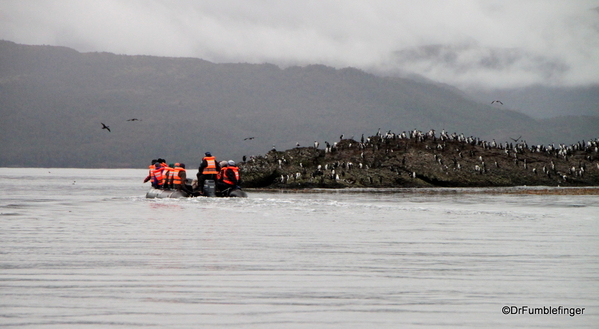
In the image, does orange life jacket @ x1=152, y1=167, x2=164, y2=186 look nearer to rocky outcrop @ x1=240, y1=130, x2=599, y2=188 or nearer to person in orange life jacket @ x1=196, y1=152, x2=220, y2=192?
person in orange life jacket @ x1=196, y1=152, x2=220, y2=192

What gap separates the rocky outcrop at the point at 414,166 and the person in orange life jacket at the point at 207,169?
59.2ft

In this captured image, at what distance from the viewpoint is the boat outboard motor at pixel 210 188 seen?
136ft

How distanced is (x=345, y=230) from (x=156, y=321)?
44.8 ft

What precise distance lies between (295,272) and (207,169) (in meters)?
27.9

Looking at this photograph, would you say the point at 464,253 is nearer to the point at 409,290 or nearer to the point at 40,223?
the point at 409,290

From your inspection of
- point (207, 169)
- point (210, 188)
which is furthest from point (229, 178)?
point (207, 169)

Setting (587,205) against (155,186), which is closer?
(587,205)

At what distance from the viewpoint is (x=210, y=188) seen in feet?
137

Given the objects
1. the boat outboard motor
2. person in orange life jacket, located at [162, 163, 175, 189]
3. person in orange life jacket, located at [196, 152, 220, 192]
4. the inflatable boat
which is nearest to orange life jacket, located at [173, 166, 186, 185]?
person in orange life jacket, located at [162, 163, 175, 189]

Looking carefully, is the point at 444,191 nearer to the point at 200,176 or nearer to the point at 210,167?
the point at 200,176

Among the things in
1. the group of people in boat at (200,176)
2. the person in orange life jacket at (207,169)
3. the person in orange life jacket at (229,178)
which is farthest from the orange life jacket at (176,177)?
the person in orange life jacket at (229,178)

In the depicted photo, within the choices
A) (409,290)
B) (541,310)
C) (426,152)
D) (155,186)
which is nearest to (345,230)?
(409,290)

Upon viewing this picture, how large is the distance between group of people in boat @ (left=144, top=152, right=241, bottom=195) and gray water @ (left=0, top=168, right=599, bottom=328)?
46.9ft

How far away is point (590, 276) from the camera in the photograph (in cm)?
1366
